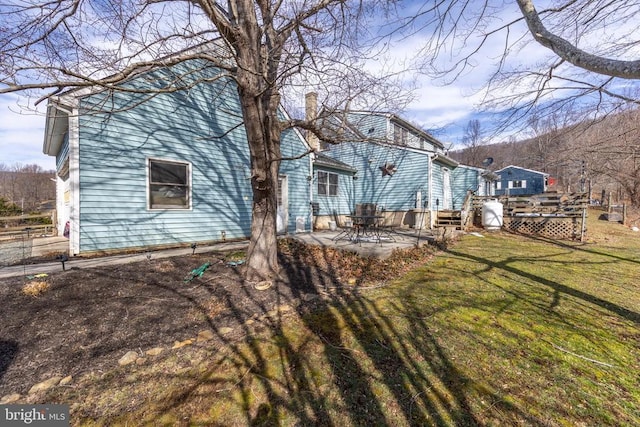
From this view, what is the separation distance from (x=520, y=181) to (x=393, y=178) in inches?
1184

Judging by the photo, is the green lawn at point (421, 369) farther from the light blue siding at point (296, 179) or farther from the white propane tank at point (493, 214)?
the white propane tank at point (493, 214)

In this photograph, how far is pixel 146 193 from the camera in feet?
22.2

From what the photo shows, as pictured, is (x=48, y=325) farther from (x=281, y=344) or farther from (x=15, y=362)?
(x=281, y=344)

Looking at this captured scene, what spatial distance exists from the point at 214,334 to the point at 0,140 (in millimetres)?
7287

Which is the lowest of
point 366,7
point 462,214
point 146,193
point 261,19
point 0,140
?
point 462,214

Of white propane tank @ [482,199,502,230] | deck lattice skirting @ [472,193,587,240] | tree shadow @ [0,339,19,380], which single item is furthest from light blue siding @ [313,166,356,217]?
tree shadow @ [0,339,19,380]

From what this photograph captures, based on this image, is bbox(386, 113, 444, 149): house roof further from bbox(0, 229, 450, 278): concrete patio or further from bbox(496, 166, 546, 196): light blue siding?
bbox(496, 166, 546, 196): light blue siding

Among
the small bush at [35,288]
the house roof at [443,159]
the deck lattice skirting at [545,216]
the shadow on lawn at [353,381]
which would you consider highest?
the house roof at [443,159]

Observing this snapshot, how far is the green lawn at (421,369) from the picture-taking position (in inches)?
73.1

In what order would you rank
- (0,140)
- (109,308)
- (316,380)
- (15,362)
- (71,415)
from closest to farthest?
(71,415) < (316,380) < (15,362) < (109,308) < (0,140)

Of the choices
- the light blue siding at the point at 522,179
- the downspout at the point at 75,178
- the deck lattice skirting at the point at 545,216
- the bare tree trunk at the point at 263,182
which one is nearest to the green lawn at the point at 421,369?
the bare tree trunk at the point at 263,182

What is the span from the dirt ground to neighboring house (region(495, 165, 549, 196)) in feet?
115

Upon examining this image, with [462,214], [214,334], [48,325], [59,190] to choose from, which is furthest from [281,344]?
[59,190]

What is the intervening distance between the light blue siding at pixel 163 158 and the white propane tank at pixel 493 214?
33.4 feet
